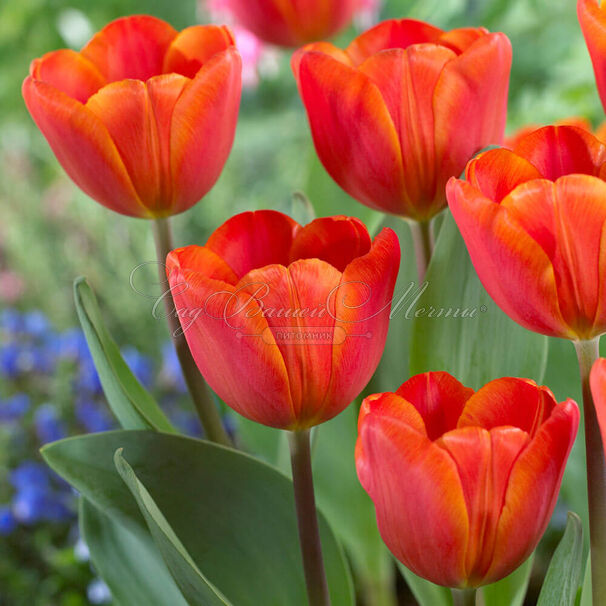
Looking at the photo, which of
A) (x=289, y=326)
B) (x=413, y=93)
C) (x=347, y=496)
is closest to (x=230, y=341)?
(x=289, y=326)

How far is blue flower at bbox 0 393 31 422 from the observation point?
79 cm

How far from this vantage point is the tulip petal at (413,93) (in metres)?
0.31

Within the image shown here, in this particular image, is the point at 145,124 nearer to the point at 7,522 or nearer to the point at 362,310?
the point at 362,310

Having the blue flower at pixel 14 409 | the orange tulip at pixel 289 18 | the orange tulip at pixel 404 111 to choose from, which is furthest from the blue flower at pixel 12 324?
the orange tulip at pixel 404 111

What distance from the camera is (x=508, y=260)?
246 millimetres

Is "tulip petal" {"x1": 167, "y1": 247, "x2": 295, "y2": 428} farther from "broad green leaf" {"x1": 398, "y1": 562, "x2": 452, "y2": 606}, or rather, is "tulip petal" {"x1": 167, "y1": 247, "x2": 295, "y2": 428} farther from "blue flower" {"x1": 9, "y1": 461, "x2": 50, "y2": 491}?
"blue flower" {"x1": 9, "y1": 461, "x2": 50, "y2": 491}

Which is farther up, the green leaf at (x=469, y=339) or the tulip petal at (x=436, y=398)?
the tulip petal at (x=436, y=398)

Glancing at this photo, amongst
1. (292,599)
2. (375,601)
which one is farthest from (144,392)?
(375,601)

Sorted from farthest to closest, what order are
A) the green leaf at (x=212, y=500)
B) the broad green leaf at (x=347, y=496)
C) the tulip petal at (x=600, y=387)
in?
the broad green leaf at (x=347, y=496) < the green leaf at (x=212, y=500) < the tulip petal at (x=600, y=387)

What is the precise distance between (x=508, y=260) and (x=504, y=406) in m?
0.05

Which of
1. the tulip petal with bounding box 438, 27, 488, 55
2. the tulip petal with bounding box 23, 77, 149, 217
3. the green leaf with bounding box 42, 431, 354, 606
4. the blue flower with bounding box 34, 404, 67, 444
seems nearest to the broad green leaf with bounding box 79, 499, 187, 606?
the green leaf with bounding box 42, 431, 354, 606

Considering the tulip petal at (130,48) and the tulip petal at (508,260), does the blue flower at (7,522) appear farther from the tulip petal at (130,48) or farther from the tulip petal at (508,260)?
the tulip petal at (508,260)

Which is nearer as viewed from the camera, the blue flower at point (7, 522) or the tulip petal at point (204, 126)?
the tulip petal at point (204, 126)

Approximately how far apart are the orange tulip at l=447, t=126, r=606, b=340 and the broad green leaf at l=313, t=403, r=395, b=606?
19 cm
